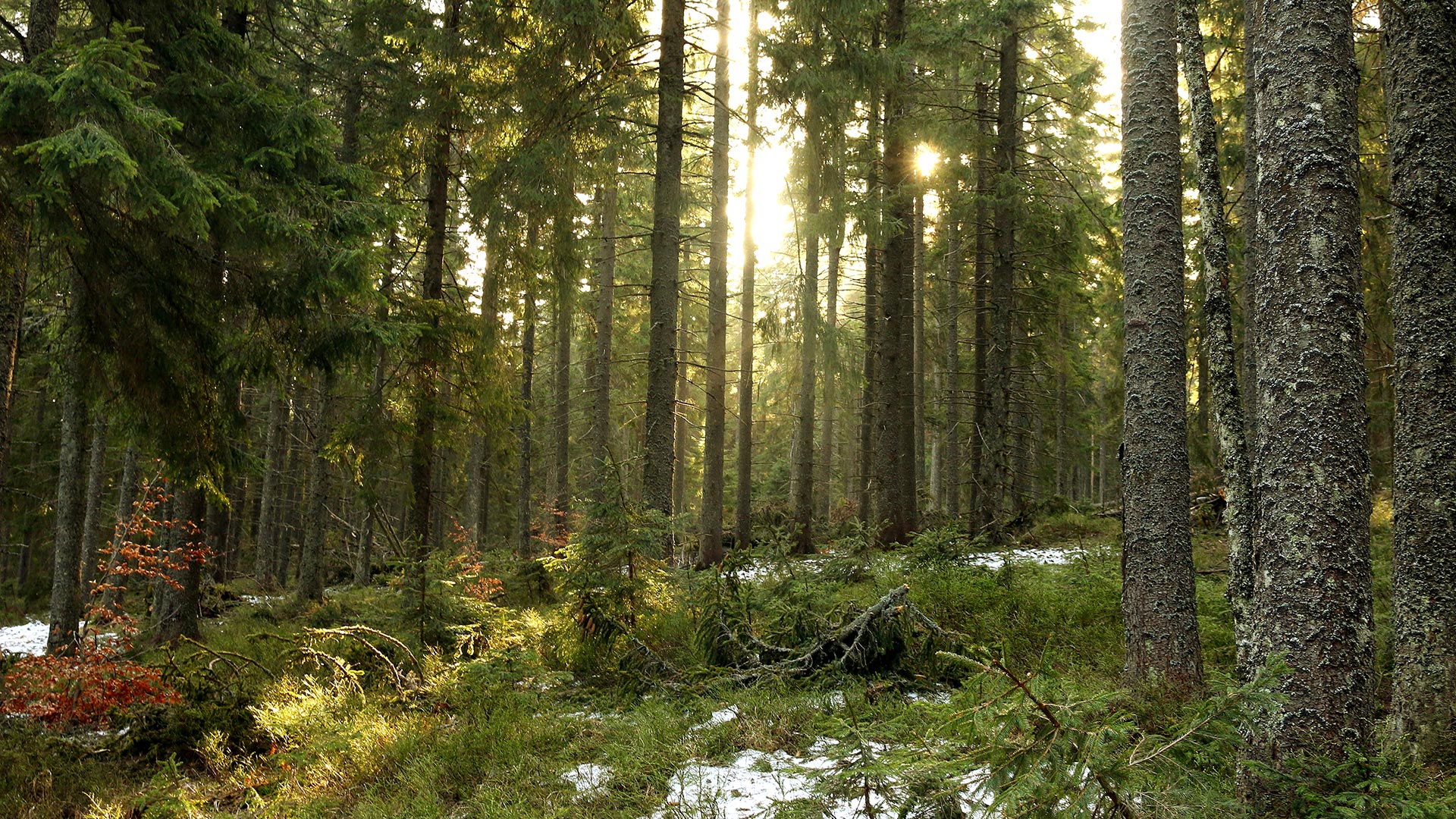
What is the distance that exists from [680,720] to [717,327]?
1001cm

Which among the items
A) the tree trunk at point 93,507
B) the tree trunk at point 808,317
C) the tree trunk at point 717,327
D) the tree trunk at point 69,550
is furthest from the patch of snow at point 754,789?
the tree trunk at point 93,507

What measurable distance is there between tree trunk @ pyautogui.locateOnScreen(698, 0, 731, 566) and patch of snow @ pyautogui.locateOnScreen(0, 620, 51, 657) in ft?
38.6

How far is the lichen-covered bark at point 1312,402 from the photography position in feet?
10.6

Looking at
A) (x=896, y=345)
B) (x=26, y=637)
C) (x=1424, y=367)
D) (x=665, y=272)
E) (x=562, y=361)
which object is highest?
(x=665, y=272)

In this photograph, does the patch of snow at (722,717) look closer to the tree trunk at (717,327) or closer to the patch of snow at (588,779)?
the patch of snow at (588,779)

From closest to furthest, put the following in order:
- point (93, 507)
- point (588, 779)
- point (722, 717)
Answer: point (588, 779)
point (722, 717)
point (93, 507)

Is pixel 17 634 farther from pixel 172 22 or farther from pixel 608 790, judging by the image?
pixel 608 790

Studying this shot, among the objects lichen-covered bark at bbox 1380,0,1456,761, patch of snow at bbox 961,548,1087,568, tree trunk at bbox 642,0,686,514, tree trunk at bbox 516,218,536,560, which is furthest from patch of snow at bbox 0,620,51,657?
lichen-covered bark at bbox 1380,0,1456,761

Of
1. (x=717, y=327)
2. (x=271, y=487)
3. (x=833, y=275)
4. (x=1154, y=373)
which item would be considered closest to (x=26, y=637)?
(x=271, y=487)

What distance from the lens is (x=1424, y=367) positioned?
4.50m

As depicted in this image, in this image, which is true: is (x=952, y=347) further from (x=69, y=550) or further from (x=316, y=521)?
Answer: (x=69, y=550)

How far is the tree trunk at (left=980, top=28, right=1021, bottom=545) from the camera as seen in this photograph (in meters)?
13.0

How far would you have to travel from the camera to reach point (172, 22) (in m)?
8.03

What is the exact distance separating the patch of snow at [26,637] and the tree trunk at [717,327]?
1178cm
